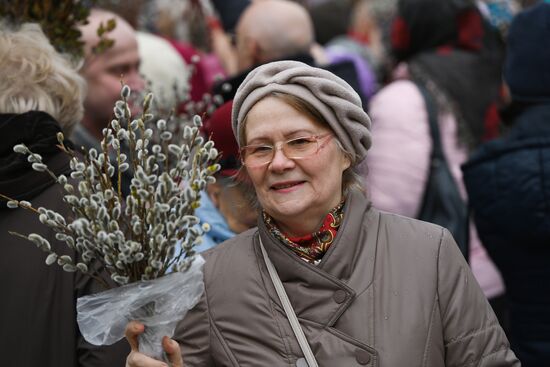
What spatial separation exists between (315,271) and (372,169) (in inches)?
97.6

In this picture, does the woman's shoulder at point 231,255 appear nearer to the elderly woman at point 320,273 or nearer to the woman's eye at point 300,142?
the elderly woman at point 320,273

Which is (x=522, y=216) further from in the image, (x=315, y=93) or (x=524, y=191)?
(x=315, y=93)

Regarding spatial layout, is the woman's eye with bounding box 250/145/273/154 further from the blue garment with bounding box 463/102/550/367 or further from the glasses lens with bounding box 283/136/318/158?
the blue garment with bounding box 463/102/550/367

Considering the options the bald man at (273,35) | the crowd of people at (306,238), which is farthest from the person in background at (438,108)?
the bald man at (273,35)

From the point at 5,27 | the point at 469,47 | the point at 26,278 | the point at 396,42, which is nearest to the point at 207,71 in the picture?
the point at 396,42

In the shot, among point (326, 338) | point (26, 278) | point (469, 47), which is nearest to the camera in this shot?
point (326, 338)

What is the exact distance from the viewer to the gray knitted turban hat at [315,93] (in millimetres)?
2693

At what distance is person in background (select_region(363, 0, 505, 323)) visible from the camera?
16.1 feet

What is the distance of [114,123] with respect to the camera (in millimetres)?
2418

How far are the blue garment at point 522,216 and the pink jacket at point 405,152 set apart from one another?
0.78 metres

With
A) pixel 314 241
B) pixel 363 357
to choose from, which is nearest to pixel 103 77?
pixel 314 241

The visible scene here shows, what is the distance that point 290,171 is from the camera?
2.71 m

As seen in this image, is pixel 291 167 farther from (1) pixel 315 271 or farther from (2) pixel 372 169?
(2) pixel 372 169

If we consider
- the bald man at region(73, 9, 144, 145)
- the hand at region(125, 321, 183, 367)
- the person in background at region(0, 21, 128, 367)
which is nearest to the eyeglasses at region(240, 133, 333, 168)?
the hand at region(125, 321, 183, 367)
